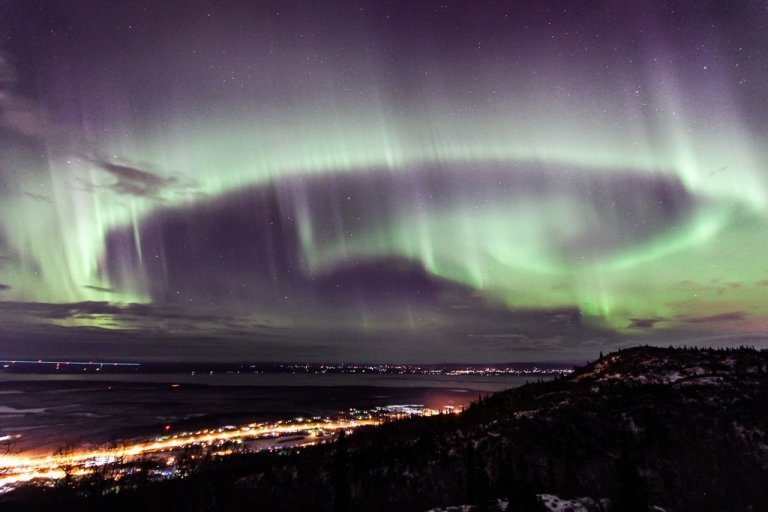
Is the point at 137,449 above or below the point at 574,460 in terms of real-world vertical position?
below

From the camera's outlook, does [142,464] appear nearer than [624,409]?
No

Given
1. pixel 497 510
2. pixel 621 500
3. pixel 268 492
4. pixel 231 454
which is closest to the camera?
pixel 621 500

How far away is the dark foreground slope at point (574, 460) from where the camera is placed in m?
51.0

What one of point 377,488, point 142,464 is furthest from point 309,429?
point 377,488

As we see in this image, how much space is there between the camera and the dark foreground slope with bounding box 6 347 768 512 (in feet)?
167

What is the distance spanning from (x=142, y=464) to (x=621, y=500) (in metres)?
99.0

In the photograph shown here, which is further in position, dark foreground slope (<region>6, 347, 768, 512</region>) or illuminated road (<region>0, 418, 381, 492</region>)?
illuminated road (<region>0, 418, 381, 492</region>)

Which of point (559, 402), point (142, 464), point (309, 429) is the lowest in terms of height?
point (309, 429)

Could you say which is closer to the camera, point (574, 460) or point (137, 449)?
point (574, 460)

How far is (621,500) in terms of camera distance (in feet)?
130

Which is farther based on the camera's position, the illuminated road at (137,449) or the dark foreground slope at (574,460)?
the illuminated road at (137,449)

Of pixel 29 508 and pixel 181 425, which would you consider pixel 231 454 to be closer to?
pixel 29 508

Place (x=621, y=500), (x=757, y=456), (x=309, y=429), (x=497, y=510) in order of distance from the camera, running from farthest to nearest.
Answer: (x=309, y=429), (x=757, y=456), (x=497, y=510), (x=621, y=500)

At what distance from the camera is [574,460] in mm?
59844
